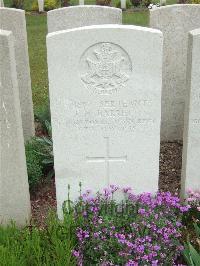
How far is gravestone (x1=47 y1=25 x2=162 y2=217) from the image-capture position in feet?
11.5

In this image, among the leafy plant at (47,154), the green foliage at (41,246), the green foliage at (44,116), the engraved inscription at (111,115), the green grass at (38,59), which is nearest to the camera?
the green foliage at (41,246)

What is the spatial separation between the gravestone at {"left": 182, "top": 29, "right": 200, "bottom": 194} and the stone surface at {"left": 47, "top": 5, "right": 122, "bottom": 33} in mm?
1837

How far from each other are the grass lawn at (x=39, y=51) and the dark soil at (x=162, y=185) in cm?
168

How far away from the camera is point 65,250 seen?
335 centimetres

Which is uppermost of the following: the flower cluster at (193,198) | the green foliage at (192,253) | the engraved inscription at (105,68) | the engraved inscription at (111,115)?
the engraved inscription at (105,68)

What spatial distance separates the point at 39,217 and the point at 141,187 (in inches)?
40.4

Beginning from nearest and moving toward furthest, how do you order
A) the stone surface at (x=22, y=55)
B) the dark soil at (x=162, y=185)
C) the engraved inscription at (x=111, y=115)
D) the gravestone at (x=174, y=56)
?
the engraved inscription at (x=111, y=115) → the dark soil at (x=162, y=185) → the stone surface at (x=22, y=55) → the gravestone at (x=174, y=56)

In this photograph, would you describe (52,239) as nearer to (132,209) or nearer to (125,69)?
(132,209)

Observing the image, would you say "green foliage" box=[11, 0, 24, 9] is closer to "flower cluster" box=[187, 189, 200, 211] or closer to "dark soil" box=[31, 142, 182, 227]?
"dark soil" box=[31, 142, 182, 227]

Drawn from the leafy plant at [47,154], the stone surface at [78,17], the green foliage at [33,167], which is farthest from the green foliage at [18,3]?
the green foliage at [33,167]

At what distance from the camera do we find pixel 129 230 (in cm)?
368

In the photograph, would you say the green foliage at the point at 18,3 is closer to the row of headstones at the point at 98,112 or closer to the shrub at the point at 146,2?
the shrub at the point at 146,2

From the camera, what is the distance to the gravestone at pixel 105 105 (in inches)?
138

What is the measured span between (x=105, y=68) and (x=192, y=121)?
2.98 ft
